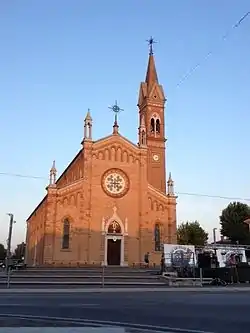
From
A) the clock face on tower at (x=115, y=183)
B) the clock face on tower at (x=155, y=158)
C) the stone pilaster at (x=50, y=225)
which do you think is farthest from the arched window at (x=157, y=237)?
the clock face on tower at (x=155, y=158)

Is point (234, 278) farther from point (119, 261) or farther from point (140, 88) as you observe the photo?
point (140, 88)

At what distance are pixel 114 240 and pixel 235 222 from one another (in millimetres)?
32419

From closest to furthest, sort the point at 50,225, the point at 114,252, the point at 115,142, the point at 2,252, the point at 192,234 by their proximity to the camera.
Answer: the point at 50,225 → the point at 114,252 → the point at 115,142 → the point at 192,234 → the point at 2,252

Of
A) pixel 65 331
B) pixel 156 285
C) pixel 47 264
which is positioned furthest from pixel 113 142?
pixel 65 331

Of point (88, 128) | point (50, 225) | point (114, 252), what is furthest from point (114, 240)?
point (88, 128)

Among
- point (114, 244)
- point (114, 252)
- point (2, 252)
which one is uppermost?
point (2, 252)

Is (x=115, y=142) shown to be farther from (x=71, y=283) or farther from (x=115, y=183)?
(x=71, y=283)

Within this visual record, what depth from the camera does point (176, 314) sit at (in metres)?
10.5

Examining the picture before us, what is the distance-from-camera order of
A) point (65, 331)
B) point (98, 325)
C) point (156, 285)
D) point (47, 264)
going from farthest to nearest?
point (47, 264)
point (156, 285)
point (98, 325)
point (65, 331)

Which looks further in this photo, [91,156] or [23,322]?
[91,156]

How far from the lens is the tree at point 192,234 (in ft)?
267

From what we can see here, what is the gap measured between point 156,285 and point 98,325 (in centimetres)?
1991

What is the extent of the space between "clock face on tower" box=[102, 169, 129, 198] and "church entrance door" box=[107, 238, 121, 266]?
213 inches

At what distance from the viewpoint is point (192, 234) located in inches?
3263
